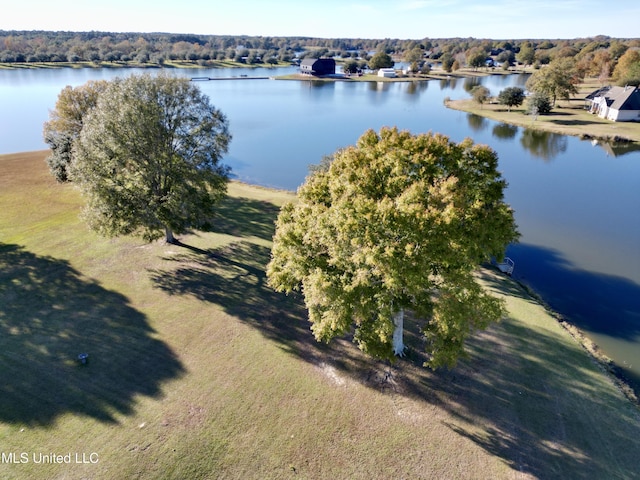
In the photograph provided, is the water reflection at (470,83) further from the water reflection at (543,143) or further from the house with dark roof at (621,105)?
the water reflection at (543,143)

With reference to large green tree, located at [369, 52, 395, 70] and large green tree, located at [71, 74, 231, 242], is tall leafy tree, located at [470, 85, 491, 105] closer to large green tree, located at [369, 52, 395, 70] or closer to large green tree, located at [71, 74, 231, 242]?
large green tree, located at [71, 74, 231, 242]

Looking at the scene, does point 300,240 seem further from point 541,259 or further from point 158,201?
point 541,259

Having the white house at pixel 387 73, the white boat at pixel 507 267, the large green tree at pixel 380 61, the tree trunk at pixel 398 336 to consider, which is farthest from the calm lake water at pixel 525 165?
the large green tree at pixel 380 61

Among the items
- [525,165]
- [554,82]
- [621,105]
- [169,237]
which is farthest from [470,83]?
[169,237]

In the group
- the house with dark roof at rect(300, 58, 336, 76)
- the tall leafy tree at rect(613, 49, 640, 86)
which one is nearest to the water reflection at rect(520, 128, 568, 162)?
the tall leafy tree at rect(613, 49, 640, 86)

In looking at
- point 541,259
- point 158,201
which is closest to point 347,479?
point 158,201
